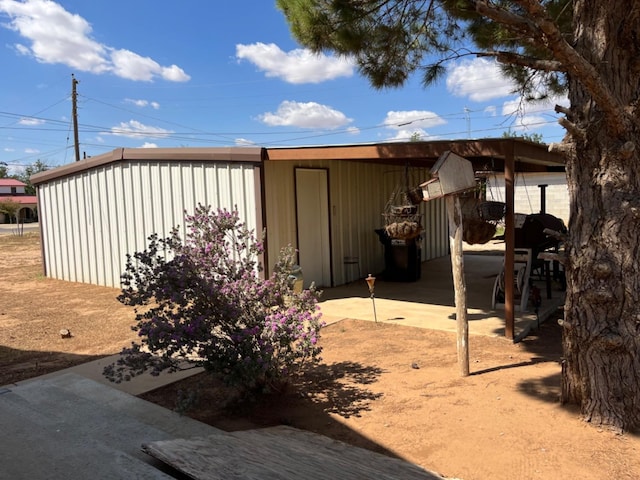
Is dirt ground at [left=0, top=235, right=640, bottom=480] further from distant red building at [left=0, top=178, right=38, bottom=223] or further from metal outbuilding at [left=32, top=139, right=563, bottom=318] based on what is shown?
distant red building at [left=0, top=178, right=38, bottom=223]

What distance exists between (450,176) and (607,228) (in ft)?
4.43

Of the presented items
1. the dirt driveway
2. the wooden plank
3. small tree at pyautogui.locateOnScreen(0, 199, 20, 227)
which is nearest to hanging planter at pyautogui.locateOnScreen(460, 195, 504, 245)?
the wooden plank

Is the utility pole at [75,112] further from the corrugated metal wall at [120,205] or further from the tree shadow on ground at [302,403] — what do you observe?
the tree shadow on ground at [302,403]

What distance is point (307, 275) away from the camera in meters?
8.86

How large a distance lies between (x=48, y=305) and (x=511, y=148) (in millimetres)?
7828

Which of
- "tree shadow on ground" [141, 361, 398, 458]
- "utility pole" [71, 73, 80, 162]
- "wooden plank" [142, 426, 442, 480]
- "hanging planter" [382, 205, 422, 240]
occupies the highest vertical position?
"utility pole" [71, 73, 80, 162]

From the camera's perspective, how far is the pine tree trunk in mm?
3299

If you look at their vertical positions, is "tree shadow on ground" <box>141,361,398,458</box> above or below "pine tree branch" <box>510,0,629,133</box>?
below

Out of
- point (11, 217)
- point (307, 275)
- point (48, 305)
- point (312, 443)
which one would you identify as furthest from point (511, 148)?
point (11, 217)

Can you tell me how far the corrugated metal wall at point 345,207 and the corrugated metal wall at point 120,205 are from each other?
477mm

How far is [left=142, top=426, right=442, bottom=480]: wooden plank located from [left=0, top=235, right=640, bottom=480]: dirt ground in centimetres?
29

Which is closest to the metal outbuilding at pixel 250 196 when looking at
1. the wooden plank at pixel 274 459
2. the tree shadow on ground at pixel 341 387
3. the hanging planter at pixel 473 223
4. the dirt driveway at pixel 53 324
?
the hanging planter at pixel 473 223

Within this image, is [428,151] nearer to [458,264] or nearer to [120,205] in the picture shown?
[458,264]

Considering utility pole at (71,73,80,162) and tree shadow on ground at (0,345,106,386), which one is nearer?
tree shadow on ground at (0,345,106,386)
